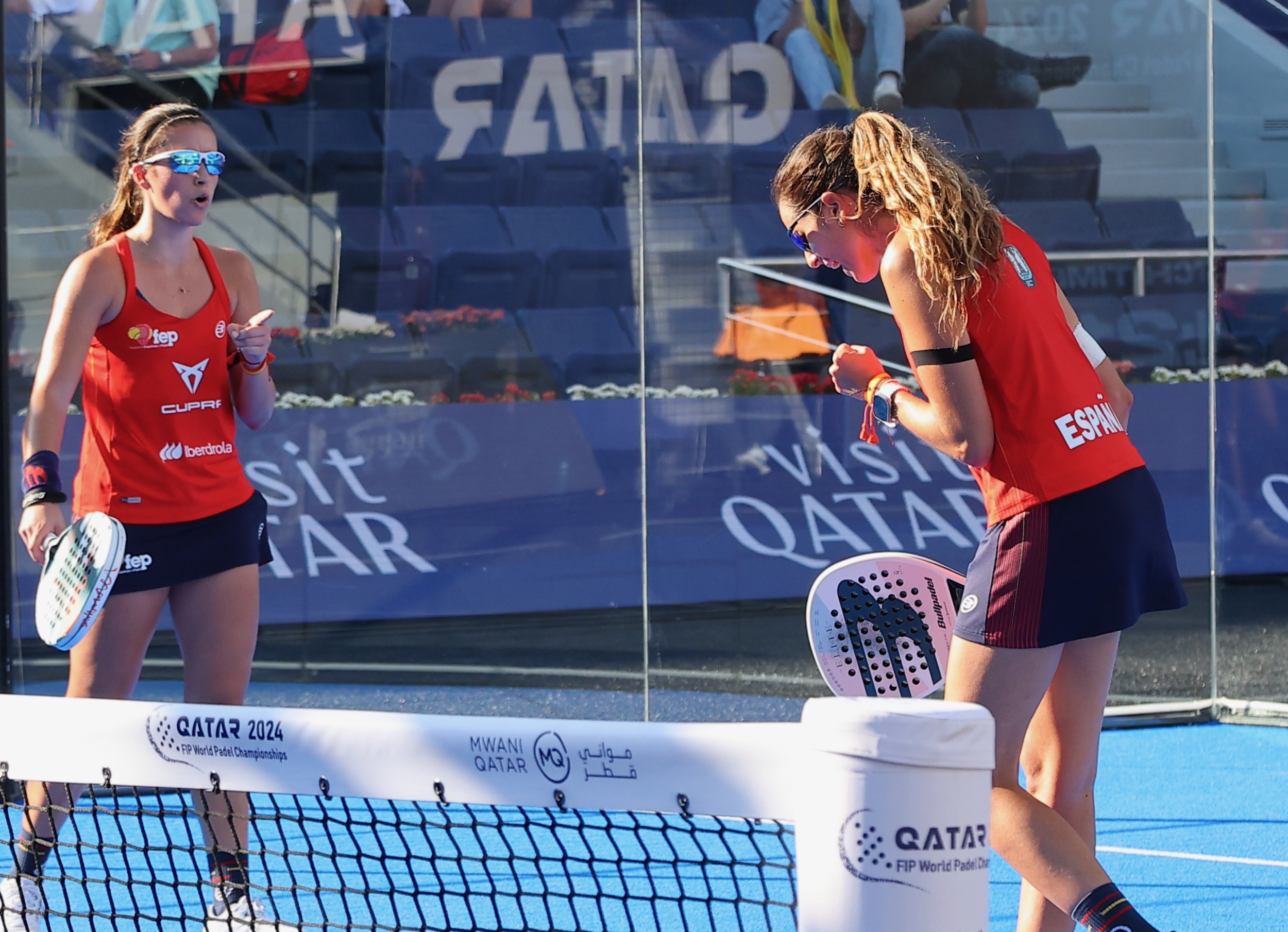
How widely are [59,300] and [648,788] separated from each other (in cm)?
190

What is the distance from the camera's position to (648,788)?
1.71 m

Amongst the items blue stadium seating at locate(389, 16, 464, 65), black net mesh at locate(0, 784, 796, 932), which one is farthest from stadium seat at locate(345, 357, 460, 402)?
black net mesh at locate(0, 784, 796, 932)

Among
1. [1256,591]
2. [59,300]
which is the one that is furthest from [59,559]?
[1256,591]

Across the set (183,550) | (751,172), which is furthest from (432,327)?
(183,550)

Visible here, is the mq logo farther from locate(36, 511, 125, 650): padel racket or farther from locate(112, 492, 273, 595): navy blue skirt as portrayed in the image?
locate(112, 492, 273, 595): navy blue skirt

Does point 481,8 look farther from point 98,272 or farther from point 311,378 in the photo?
point 98,272

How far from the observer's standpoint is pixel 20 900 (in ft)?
8.71

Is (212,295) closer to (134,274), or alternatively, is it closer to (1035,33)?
(134,274)

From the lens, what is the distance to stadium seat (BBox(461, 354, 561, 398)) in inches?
202

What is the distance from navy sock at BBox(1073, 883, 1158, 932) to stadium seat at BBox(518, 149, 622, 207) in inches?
133

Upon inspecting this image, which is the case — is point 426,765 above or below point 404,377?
below

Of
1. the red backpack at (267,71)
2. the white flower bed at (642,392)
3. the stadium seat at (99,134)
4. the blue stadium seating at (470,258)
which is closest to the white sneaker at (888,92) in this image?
the white flower bed at (642,392)

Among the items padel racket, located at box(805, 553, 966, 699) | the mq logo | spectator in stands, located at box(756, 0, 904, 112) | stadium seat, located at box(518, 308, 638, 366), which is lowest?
padel racket, located at box(805, 553, 966, 699)

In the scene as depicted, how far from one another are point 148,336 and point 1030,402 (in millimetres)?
1863
